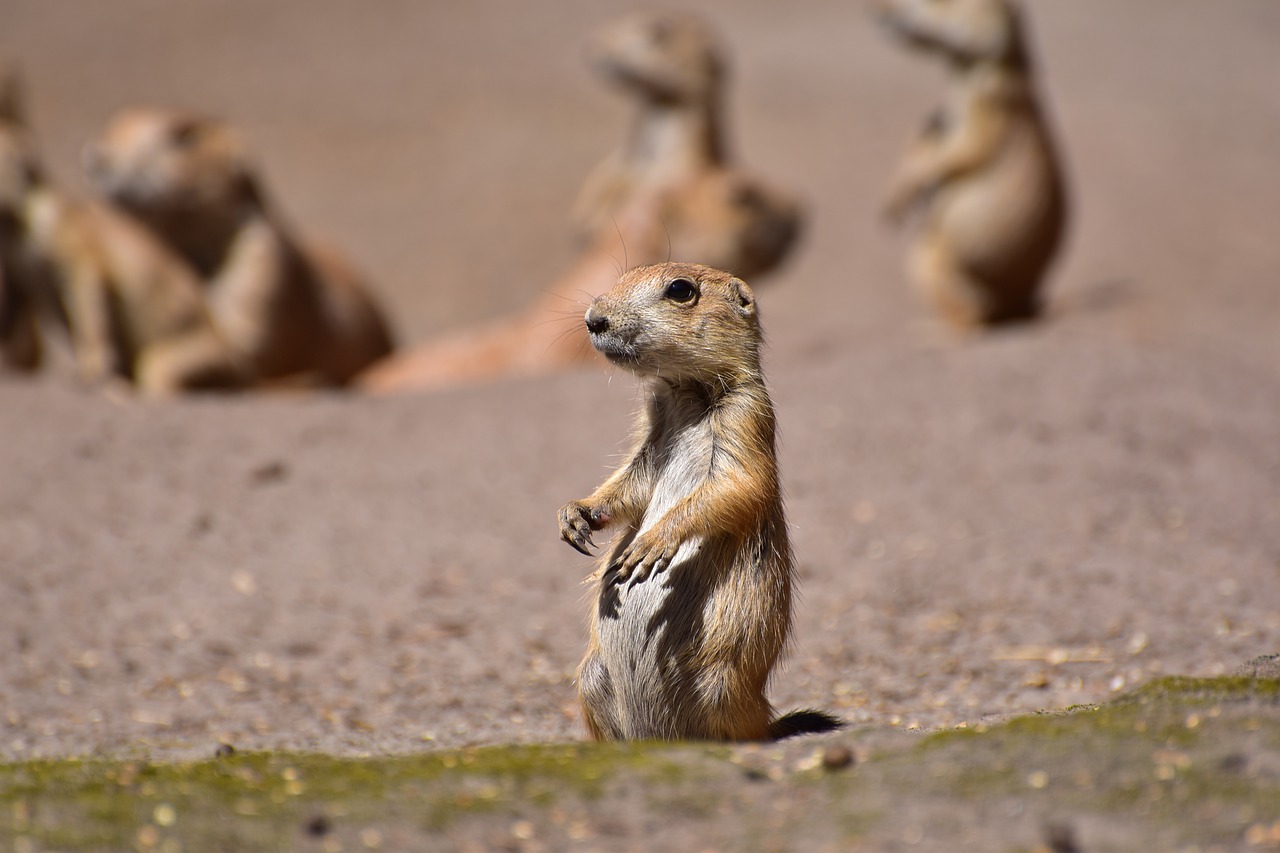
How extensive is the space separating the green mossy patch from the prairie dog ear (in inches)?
54.8

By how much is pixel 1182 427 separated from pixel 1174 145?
1251cm

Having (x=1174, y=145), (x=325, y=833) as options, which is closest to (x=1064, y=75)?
(x=1174, y=145)

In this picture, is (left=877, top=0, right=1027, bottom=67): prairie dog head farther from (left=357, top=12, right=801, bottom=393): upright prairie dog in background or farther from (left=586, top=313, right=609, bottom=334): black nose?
(left=586, top=313, right=609, bottom=334): black nose

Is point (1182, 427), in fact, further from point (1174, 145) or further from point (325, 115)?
point (325, 115)

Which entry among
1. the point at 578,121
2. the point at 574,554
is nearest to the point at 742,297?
the point at 574,554

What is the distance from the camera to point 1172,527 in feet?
21.9

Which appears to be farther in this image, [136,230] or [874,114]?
[874,114]

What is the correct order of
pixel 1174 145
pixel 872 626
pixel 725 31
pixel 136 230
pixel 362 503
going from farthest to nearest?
pixel 725 31 < pixel 1174 145 < pixel 136 230 < pixel 362 503 < pixel 872 626

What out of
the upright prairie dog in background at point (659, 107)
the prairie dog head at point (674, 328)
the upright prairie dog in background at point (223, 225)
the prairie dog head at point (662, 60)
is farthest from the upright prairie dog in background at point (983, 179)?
the prairie dog head at point (674, 328)

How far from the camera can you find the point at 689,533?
3.78 metres

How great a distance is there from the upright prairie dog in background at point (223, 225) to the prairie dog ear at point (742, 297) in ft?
21.8

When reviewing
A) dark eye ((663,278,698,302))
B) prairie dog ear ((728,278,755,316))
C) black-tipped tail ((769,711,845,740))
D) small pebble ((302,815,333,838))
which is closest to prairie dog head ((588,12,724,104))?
prairie dog ear ((728,278,755,316))

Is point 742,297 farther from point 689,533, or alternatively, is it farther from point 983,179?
point 983,179

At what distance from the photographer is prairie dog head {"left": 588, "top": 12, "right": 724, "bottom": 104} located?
1355 centimetres
